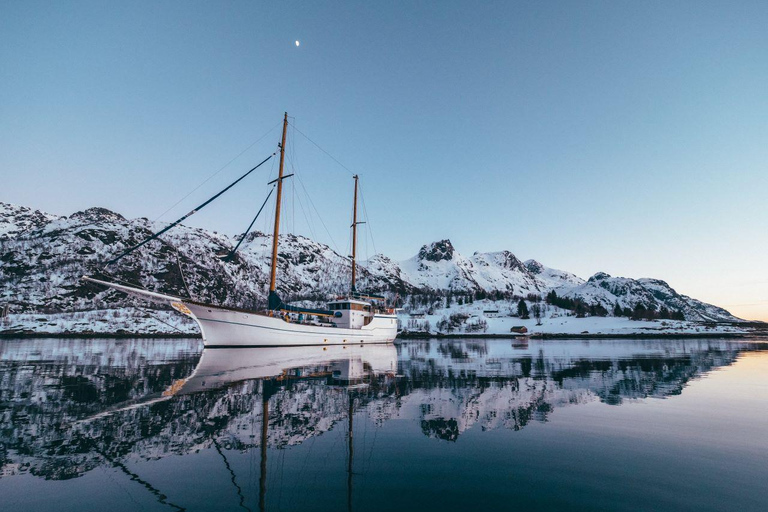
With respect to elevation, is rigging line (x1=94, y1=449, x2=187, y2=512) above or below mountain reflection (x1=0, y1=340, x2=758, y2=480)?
above

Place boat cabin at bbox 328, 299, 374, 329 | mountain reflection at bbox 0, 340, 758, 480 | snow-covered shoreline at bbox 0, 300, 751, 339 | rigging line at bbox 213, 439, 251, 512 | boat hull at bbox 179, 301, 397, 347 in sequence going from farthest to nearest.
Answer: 1. snow-covered shoreline at bbox 0, 300, 751, 339
2. boat cabin at bbox 328, 299, 374, 329
3. boat hull at bbox 179, 301, 397, 347
4. mountain reflection at bbox 0, 340, 758, 480
5. rigging line at bbox 213, 439, 251, 512

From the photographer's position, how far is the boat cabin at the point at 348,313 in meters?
58.2

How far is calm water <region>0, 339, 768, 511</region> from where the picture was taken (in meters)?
5.57

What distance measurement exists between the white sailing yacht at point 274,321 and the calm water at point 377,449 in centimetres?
2315

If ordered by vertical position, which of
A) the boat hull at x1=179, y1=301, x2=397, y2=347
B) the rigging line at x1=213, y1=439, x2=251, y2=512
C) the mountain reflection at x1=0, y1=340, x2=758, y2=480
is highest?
the boat hull at x1=179, y1=301, x2=397, y2=347

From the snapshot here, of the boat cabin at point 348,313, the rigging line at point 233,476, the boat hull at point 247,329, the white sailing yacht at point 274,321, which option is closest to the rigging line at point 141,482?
the rigging line at point 233,476

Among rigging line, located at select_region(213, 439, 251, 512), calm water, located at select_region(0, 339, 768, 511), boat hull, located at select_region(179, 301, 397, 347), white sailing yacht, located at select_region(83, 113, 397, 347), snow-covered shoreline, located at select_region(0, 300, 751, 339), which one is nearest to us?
rigging line, located at select_region(213, 439, 251, 512)

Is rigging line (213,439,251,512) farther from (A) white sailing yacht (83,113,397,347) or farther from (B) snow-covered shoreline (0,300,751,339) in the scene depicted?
(B) snow-covered shoreline (0,300,751,339)

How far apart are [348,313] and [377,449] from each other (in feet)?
167

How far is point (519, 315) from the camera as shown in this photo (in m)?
198

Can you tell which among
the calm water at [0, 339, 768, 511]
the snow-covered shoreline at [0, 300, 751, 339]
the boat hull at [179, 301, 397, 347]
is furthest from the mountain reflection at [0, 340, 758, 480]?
the snow-covered shoreline at [0, 300, 751, 339]

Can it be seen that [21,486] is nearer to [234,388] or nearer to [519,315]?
[234,388]

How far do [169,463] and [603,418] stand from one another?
38.4ft

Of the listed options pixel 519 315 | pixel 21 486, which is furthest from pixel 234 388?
pixel 519 315
